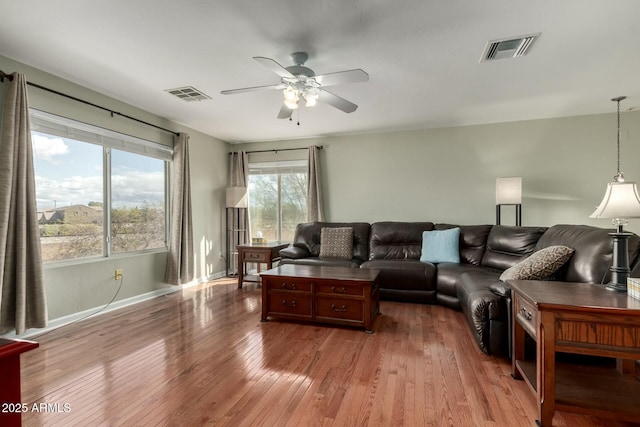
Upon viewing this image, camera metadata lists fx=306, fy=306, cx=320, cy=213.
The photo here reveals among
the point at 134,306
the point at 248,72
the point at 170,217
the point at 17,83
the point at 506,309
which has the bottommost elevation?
the point at 134,306

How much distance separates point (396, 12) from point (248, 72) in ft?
4.75

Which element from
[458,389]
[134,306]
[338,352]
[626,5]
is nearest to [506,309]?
[458,389]

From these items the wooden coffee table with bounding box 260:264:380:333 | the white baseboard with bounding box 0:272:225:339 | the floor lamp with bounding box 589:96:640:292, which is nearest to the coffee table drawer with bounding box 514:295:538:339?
the floor lamp with bounding box 589:96:640:292

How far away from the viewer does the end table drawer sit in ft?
15.1

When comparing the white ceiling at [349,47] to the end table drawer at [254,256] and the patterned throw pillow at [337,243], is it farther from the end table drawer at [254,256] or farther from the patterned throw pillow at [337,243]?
the end table drawer at [254,256]

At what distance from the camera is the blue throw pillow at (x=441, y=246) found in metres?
4.02

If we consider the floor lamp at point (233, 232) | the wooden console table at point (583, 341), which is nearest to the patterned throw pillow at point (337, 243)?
the floor lamp at point (233, 232)

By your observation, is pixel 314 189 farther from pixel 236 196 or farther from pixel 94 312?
pixel 94 312

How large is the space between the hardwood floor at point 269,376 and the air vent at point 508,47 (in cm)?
241

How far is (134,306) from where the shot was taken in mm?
3650

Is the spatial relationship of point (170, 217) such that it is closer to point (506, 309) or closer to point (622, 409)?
point (506, 309)

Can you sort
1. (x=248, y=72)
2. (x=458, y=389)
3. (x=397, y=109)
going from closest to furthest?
(x=458, y=389) → (x=248, y=72) → (x=397, y=109)

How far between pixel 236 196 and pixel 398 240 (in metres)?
2.74

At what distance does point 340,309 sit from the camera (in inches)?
113
